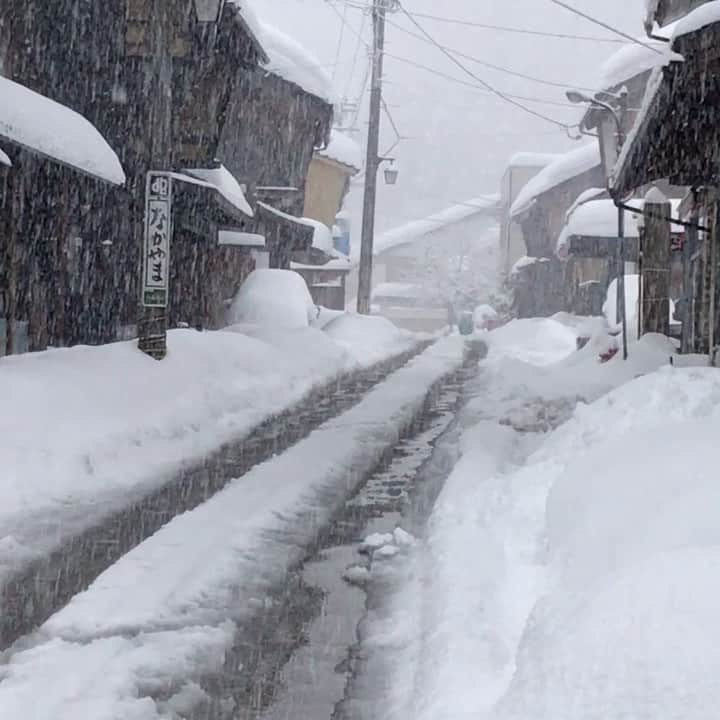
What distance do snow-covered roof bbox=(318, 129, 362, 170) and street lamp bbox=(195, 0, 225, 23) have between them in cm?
2085

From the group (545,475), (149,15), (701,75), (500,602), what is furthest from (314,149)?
(500,602)

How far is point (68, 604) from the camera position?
182 inches

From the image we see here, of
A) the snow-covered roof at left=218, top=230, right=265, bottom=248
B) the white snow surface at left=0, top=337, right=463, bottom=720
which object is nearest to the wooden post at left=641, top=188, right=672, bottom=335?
the white snow surface at left=0, top=337, right=463, bottom=720

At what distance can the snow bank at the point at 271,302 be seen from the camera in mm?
22750

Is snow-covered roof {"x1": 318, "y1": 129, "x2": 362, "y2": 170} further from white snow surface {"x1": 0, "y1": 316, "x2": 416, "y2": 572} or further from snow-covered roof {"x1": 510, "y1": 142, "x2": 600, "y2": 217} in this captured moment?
white snow surface {"x1": 0, "y1": 316, "x2": 416, "y2": 572}

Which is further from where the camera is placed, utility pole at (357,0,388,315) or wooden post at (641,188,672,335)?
utility pole at (357,0,388,315)

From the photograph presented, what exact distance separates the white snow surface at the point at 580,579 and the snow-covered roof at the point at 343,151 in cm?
2843

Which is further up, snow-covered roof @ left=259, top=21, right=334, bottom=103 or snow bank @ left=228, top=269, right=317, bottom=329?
snow-covered roof @ left=259, top=21, right=334, bottom=103

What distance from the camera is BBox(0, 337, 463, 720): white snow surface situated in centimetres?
356

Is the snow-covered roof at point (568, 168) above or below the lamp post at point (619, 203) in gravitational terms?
above

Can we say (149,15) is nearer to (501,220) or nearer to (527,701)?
(527,701)

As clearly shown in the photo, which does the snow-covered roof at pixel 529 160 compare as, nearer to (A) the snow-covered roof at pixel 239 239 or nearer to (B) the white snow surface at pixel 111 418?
(A) the snow-covered roof at pixel 239 239

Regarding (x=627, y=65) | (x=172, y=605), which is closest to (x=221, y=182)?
(x=627, y=65)

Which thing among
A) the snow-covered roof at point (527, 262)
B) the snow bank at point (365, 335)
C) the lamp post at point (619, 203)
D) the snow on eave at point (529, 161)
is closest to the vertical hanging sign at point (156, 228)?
the lamp post at point (619, 203)
